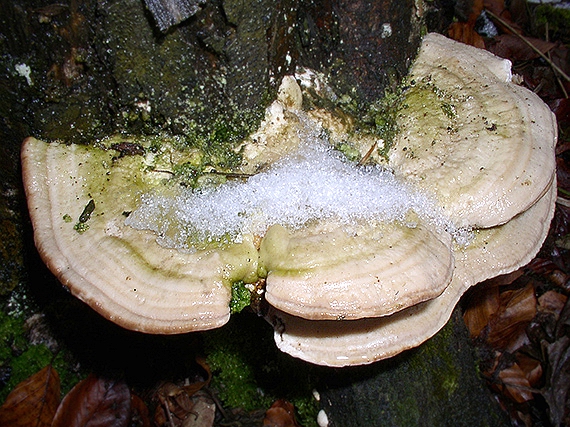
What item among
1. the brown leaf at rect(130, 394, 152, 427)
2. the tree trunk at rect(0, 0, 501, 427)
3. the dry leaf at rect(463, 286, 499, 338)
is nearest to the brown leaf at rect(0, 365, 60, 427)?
the brown leaf at rect(130, 394, 152, 427)

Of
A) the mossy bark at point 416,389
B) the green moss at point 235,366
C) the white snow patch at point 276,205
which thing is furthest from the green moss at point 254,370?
the white snow patch at point 276,205

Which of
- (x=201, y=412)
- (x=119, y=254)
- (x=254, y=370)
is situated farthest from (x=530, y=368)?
(x=119, y=254)

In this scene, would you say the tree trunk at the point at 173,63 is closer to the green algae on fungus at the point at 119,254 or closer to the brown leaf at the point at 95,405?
the green algae on fungus at the point at 119,254

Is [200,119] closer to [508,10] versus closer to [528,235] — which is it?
[528,235]

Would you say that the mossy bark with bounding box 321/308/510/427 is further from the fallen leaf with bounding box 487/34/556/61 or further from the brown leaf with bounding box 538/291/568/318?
the fallen leaf with bounding box 487/34/556/61

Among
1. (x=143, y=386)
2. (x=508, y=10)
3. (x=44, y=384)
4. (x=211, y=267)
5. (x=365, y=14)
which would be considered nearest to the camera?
(x=211, y=267)

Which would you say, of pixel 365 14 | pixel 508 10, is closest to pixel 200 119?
pixel 365 14
